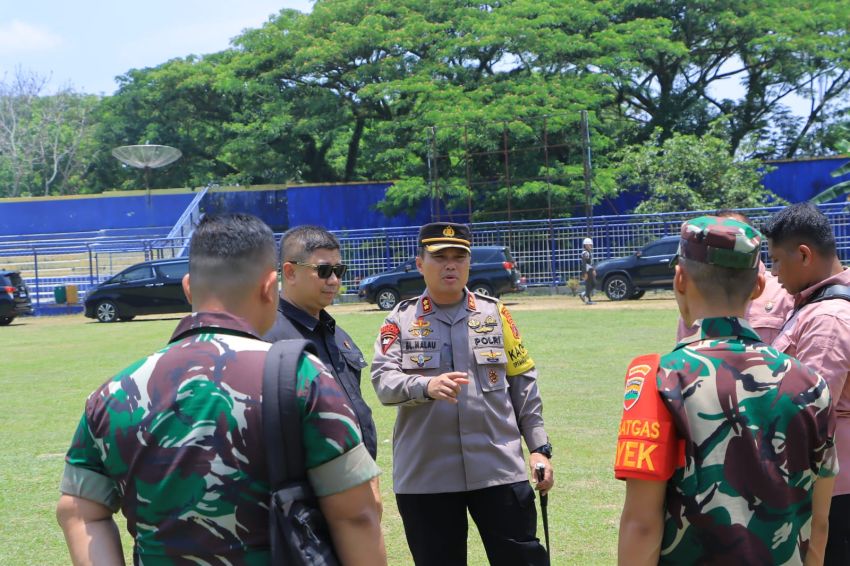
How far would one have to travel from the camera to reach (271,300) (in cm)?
248

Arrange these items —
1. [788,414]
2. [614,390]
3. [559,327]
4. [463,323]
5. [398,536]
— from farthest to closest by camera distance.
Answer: [559,327]
[614,390]
[398,536]
[463,323]
[788,414]

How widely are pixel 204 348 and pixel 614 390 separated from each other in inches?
365

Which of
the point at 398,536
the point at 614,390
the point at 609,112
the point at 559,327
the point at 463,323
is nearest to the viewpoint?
the point at 463,323

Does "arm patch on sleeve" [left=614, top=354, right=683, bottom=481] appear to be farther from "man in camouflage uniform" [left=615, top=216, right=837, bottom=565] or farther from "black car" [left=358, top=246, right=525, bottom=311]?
"black car" [left=358, top=246, right=525, bottom=311]

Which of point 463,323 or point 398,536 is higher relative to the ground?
point 463,323

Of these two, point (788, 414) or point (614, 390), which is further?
point (614, 390)

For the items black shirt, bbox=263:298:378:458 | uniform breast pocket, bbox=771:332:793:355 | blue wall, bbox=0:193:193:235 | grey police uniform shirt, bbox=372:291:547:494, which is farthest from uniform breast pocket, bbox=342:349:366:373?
blue wall, bbox=0:193:193:235

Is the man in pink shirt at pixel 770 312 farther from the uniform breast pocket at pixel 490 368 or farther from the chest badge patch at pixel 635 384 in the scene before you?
the chest badge patch at pixel 635 384

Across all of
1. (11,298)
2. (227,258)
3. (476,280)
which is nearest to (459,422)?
(227,258)

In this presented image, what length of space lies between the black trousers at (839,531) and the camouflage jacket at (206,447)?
189 cm

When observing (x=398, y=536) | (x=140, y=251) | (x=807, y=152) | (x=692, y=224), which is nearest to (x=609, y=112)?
(x=807, y=152)

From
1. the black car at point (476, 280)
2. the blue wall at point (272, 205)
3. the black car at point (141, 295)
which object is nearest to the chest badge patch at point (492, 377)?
the black car at point (476, 280)

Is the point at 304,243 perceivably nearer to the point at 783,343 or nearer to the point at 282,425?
the point at 783,343

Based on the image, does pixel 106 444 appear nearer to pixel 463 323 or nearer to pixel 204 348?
pixel 204 348
